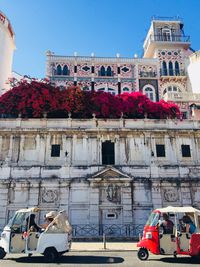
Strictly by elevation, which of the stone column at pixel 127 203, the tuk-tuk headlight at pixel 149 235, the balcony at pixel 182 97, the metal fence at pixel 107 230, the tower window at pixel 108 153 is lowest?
the metal fence at pixel 107 230

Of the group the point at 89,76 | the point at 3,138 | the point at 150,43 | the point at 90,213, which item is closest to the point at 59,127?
the point at 3,138

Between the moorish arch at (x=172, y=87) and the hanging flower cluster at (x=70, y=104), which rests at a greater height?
the moorish arch at (x=172, y=87)

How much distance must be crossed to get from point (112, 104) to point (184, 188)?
10463mm

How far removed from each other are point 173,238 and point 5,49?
32348 millimetres

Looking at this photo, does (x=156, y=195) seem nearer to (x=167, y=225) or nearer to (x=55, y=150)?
(x=55, y=150)

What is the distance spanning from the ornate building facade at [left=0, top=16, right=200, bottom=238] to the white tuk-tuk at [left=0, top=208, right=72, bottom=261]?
1023 centimetres

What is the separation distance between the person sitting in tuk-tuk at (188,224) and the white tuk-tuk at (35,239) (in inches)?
200

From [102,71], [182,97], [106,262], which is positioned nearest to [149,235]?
[106,262]

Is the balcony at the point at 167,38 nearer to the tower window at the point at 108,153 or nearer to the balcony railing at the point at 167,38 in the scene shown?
the balcony railing at the point at 167,38

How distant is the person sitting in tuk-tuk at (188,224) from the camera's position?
11578 mm

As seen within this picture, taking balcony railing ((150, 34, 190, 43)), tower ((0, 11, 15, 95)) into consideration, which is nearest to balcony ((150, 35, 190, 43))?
balcony railing ((150, 34, 190, 43))

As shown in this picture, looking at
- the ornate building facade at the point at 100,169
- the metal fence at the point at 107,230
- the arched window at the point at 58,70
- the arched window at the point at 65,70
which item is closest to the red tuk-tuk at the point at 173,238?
the metal fence at the point at 107,230

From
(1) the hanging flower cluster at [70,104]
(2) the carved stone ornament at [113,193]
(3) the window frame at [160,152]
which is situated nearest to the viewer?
(2) the carved stone ornament at [113,193]

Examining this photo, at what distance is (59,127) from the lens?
83.1ft
